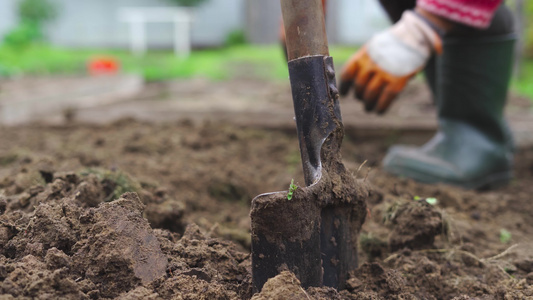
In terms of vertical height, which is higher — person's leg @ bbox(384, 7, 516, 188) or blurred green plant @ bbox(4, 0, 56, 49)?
blurred green plant @ bbox(4, 0, 56, 49)

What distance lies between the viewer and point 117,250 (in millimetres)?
1044

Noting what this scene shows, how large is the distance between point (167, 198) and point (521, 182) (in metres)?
1.93

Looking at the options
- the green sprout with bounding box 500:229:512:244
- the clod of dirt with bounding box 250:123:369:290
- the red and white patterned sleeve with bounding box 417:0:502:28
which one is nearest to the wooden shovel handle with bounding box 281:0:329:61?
the clod of dirt with bounding box 250:123:369:290

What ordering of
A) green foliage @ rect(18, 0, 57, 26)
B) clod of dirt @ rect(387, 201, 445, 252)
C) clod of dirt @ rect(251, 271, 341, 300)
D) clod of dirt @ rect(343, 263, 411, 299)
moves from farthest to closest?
green foliage @ rect(18, 0, 57, 26) < clod of dirt @ rect(387, 201, 445, 252) < clod of dirt @ rect(343, 263, 411, 299) < clod of dirt @ rect(251, 271, 341, 300)

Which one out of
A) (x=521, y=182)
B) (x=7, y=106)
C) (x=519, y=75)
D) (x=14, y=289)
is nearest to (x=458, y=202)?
(x=521, y=182)

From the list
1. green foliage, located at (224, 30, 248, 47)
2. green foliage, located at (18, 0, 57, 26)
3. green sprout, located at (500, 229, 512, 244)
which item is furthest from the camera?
green foliage, located at (224, 30, 248, 47)

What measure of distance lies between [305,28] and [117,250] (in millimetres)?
661

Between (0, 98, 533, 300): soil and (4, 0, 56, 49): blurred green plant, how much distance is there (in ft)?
30.4

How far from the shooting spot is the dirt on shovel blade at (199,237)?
103cm

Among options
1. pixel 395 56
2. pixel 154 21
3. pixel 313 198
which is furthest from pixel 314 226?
pixel 154 21

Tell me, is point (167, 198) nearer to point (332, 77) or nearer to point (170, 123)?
point (332, 77)

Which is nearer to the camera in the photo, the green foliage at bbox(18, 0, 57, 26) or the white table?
the green foliage at bbox(18, 0, 57, 26)

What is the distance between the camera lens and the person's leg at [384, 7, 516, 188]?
2.54 meters

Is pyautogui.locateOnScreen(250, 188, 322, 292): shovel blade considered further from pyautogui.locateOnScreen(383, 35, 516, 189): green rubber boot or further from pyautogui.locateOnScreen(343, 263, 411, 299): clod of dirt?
pyautogui.locateOnScreen(383, 35, 516, 189): green rubber boot
